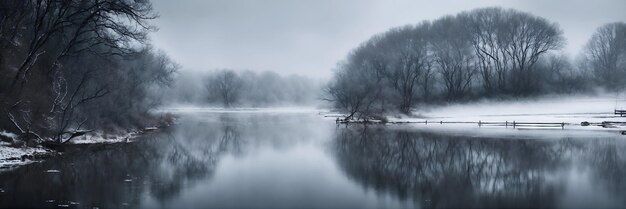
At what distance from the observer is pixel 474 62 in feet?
263

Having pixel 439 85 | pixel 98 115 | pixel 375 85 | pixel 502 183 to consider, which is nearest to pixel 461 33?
pixel 439 85

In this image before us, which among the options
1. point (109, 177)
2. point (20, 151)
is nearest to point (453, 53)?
point (20, 151)

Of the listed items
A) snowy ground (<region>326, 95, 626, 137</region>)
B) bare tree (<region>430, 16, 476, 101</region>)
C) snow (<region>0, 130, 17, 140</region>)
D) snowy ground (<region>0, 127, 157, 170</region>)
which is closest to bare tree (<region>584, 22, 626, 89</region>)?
snowy ground (<region>326, 95, 626, 137</region>)

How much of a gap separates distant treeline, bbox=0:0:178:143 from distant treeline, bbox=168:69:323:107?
328 ft

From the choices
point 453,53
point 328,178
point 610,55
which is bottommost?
point 328,178

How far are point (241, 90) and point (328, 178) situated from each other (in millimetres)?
141118

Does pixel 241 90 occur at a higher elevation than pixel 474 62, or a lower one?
lower

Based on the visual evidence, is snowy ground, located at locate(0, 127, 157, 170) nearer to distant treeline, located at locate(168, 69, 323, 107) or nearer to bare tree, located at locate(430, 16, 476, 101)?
bare tree, located at locate(430, 16, 476, 101)

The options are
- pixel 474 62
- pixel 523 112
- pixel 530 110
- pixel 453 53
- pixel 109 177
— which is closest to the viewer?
pixel 109 177

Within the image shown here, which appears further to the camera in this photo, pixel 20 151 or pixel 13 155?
pixel 20 151

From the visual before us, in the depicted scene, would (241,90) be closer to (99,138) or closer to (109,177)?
(99,138)

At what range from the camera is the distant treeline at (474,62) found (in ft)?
246

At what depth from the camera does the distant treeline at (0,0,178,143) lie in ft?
79.4

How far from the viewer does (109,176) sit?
59.6ft
